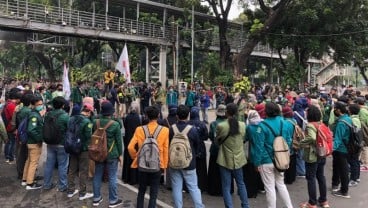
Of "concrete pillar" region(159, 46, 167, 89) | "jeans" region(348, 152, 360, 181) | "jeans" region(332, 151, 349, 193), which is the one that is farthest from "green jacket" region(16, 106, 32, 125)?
"concrete pillar" region(159, 46, 167, 89)

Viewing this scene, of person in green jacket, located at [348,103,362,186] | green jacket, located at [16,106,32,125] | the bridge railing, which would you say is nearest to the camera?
person in green jacket, located at [348,103,362,186]

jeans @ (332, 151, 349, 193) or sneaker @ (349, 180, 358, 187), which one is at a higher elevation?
jeans @ (332, 151, 349, 193)

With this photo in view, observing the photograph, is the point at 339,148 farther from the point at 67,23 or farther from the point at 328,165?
the point at 67,23

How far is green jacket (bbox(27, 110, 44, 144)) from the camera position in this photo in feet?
21.0

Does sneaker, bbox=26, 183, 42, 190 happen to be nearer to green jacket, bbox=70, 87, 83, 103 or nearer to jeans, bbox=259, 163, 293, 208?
jeans, bbox=259, 163, 293, 208

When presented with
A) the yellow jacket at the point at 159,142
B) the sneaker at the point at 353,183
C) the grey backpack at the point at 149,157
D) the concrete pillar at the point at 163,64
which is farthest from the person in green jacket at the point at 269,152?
the concrete pillar at the point at 163,64

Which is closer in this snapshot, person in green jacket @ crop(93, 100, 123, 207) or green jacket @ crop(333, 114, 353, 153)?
person in green jacket @ crop(93, 100, 123, 207)

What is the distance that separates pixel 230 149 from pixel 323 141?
1.48 m

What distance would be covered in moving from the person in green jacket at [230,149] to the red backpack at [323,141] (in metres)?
1.19

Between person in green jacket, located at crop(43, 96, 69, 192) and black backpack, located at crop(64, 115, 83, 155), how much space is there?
0.33m

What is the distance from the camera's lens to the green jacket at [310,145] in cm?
Result: 568

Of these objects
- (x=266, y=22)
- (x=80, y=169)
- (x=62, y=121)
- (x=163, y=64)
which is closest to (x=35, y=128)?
(x=62, y=121)

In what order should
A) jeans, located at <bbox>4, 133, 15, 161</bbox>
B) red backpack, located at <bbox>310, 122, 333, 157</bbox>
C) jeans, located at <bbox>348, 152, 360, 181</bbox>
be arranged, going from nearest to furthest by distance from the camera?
1. red backpack, located at <bbox>310, 122, 333, 157</bbox>
2. jeans, located at <bbox>348, 152, 360, 181</bbox>
3. jeans, located at <bbox>4, 133, 15, 161</bbox>

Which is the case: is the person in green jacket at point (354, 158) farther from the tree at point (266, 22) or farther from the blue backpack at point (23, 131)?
the tree at point (266, 22)
